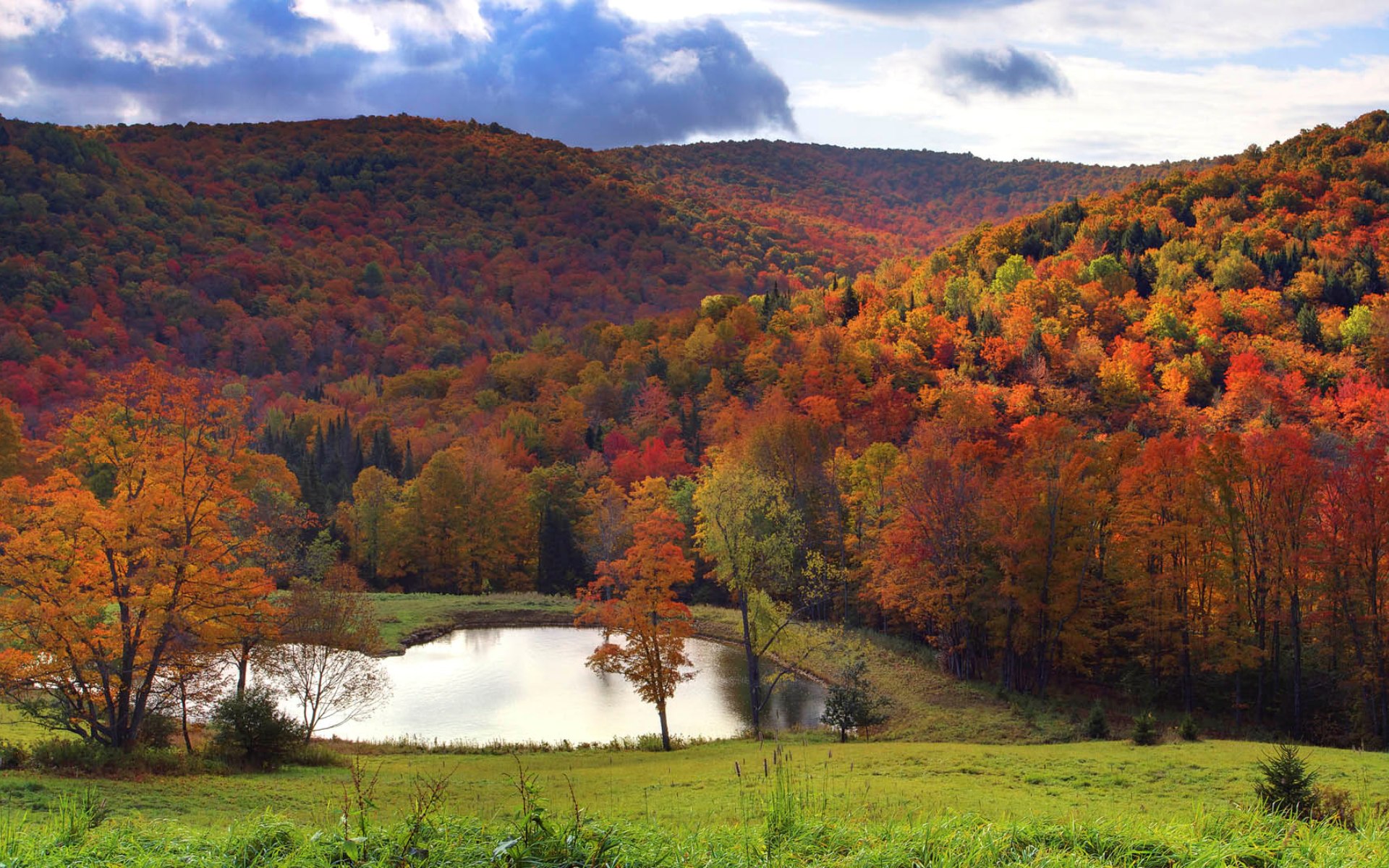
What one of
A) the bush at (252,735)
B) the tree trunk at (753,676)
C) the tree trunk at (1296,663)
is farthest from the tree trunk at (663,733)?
the tree trunk at (1296,663)

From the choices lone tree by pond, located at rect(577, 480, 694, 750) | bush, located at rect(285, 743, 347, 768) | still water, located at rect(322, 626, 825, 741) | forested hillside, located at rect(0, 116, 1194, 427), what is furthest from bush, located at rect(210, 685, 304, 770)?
forested hillside, located at rect(0, 116, 1194, 427)

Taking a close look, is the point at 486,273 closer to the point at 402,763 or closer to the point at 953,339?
the point at 953,339

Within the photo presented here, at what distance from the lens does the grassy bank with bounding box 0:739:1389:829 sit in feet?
49.6

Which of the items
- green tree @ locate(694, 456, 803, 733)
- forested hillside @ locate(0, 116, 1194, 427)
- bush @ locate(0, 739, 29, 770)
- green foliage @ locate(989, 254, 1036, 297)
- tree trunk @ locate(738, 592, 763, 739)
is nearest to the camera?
bush @ locate(0, 739, 29, 770)

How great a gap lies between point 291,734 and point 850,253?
592 ft

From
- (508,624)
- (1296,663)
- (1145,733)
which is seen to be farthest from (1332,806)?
(508,624)

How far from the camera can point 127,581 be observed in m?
21.2

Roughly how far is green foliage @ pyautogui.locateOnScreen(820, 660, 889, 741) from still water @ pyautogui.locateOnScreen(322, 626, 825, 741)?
12.1ft

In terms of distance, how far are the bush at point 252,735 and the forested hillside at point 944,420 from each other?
670 centimetres

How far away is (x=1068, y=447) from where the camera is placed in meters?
41.7

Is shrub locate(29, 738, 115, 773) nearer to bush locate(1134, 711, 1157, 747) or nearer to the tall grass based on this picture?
the tall grass

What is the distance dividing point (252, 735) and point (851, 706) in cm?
1794

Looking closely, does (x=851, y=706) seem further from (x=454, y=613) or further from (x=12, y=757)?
(x=454, y=613)

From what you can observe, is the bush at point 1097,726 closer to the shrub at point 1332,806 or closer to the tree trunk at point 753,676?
the tree trunk at point 753,676
